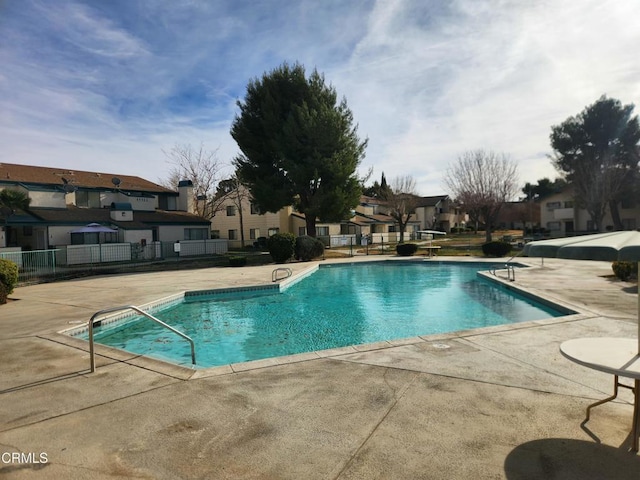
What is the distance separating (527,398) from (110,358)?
21.0 ft

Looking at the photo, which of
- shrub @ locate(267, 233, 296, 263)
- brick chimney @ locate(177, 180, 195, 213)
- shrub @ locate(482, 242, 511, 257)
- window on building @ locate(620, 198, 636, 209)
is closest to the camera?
shrub @ locate(267, 233, 296, 263)

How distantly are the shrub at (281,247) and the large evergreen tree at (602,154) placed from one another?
3514 centimetres

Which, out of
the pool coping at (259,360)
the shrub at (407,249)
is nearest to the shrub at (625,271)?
the pool coping at (259,360)

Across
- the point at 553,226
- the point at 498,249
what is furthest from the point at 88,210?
the point at 553,226

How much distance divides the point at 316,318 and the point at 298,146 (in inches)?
824

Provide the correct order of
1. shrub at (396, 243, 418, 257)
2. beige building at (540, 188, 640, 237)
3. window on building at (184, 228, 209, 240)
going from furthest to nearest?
beige building at (540, 188, 640, 237)
window on building at (184, 228, 209, 240)
shrub at (396, 243, 418, 257)

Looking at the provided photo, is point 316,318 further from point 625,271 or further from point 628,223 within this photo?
point 628,223

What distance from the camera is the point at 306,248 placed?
1113 inches

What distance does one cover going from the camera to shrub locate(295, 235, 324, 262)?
2816 centimetres

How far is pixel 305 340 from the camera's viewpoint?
31.7 feet

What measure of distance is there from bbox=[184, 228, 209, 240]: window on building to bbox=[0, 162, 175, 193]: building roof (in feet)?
18.1

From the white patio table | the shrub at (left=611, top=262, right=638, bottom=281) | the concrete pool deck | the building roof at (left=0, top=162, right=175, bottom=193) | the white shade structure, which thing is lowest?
the concrete pool deck

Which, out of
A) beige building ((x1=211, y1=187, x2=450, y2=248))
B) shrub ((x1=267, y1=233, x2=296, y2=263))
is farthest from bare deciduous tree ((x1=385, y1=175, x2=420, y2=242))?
shrub ((x1=267, y1=233, x2=296, y2=263))

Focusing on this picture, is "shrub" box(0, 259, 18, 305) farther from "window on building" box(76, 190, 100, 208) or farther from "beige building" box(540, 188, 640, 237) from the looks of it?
"beige building" box(540, 188, 640, 237)
